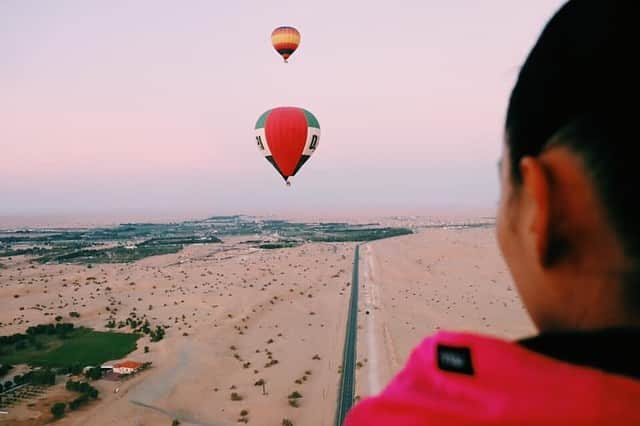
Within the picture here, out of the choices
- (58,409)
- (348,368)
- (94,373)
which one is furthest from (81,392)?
(348,368)

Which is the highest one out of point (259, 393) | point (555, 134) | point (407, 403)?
point (555, 134)

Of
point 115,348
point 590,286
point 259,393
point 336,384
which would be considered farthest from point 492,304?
point 590,286

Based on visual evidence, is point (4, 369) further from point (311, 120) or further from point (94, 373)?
point (311, 120)

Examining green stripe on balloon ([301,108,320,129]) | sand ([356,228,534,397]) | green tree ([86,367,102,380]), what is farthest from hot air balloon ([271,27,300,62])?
green tree ([86,367,102,380])

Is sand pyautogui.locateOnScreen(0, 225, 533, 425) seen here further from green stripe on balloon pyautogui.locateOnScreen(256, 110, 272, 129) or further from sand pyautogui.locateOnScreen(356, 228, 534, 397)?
green stripe on balloon pyautogui.locateOnScreen(256, 110, 272, 129)

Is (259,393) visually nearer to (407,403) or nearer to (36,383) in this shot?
(36,383)

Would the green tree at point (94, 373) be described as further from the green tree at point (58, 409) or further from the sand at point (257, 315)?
the green tree at point (58, 409)
